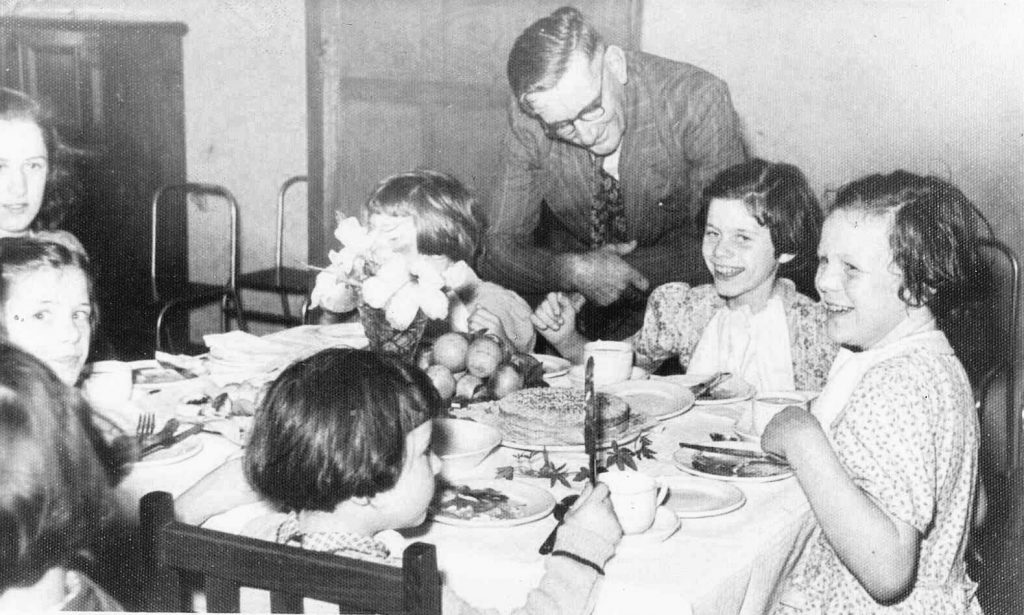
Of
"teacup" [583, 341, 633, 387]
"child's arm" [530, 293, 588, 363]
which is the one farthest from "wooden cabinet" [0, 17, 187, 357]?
"teacup" [583, 341, 633, 387]

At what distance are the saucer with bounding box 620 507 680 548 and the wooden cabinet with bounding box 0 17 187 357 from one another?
2607mm

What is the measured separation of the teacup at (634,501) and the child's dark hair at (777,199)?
1036 mm

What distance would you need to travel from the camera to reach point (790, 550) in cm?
120

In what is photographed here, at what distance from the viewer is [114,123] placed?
10.9 ft

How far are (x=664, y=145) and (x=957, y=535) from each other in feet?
4.69

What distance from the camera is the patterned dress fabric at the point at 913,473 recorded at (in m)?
1.19

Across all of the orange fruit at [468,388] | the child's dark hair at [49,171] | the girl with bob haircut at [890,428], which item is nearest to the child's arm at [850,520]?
the girl with bob haircut at [890,428]

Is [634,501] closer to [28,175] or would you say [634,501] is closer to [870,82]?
[28,175]

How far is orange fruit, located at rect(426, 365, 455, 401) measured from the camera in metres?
1.63

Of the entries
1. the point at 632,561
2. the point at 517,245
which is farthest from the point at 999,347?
the point at 632,561

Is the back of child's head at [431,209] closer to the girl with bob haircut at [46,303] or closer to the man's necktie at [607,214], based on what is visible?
the man's necktie at [607,214]

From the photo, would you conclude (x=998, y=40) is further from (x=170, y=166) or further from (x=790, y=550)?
(x=170, y=166)

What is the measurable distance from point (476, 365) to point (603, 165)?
1055 mm

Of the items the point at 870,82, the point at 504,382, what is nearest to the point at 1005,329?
the point at 870,82
